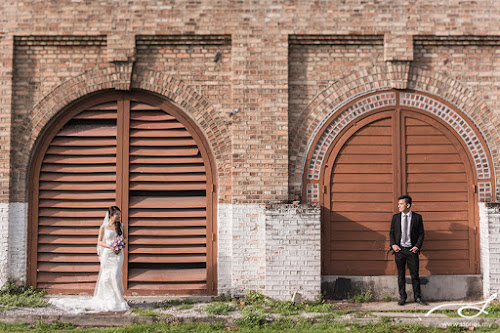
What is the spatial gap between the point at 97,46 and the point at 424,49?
5715 mm

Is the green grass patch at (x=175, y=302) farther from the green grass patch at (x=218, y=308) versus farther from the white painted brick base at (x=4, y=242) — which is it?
the white painted brick base at (x=4, y=242)

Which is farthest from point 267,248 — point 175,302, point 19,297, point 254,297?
point 19,297

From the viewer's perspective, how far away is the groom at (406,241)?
7379mm

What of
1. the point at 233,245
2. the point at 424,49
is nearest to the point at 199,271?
the point at 233,245

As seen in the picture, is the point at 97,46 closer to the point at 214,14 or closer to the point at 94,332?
the point at 214,14

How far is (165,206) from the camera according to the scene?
8.02 m

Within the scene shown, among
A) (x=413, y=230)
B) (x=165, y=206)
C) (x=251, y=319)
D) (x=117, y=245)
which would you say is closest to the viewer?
(x=251, y=319)

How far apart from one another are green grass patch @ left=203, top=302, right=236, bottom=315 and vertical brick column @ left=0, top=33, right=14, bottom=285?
11.7ft

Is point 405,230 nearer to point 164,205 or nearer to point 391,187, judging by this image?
point 391,187

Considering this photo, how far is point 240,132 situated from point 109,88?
2421mm

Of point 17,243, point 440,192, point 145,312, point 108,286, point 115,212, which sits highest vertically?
point 440,192

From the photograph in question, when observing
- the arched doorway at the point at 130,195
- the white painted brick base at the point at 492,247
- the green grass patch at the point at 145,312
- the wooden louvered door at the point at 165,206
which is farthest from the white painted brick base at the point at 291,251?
the white painted brick base at the point at 492,247

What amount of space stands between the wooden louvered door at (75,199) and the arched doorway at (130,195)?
2 centimetres

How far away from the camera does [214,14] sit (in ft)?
25.9
